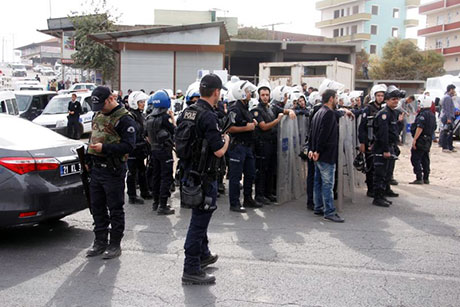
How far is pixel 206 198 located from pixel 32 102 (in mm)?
16982

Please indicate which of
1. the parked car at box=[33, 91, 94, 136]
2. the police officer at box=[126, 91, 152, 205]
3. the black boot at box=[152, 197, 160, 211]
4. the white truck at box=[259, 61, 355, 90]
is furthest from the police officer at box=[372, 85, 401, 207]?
the parked car at box=[33, 91, 94, 136]

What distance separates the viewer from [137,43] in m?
24.8

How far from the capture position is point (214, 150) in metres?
4.32

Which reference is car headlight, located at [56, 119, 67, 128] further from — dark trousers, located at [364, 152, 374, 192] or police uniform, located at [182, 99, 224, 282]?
police uniform, located at [182, 99, 224, 282]

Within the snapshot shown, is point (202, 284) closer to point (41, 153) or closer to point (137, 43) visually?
point (41, 153)

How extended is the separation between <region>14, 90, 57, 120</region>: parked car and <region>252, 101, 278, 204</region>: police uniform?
13708 mm

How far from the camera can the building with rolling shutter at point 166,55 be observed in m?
24.8

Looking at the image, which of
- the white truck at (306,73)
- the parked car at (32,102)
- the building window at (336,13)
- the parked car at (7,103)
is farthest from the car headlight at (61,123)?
the building window at (336,13)

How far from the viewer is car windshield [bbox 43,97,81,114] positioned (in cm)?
1824

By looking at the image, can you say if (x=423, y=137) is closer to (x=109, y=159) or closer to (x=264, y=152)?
(x=264, y=152)

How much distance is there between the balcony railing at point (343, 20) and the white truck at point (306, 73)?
210 feet

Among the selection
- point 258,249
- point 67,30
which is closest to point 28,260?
point 258,249

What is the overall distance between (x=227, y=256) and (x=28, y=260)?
2.16 meters

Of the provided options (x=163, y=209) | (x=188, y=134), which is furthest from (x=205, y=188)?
(x=163, y=209)
